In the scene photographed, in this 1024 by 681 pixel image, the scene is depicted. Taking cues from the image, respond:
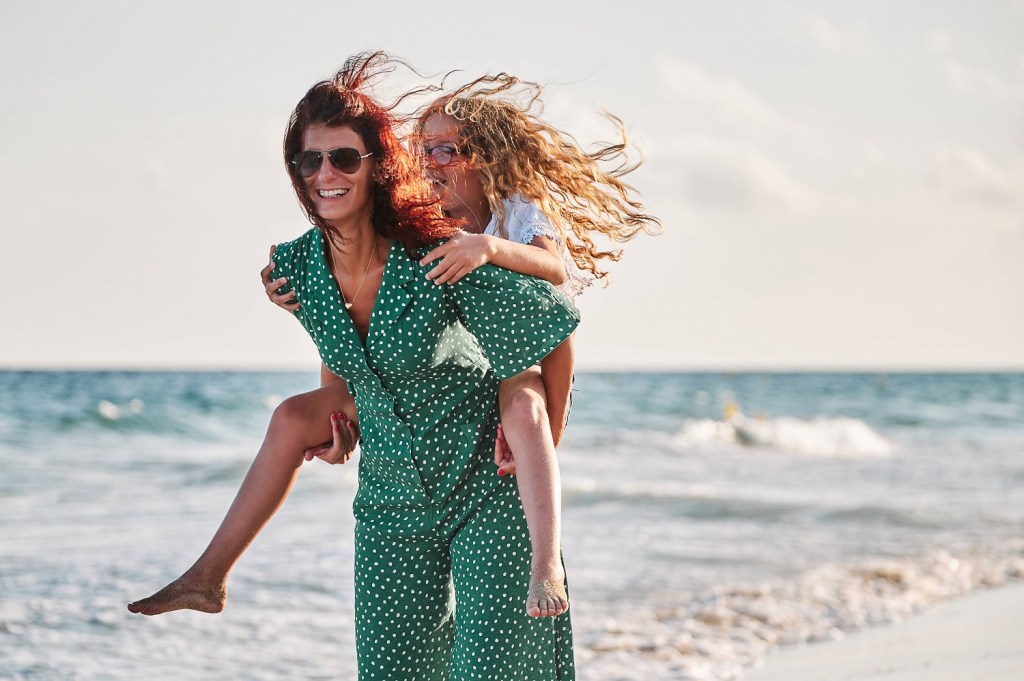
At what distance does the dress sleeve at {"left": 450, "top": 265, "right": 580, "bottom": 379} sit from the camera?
2635 mm

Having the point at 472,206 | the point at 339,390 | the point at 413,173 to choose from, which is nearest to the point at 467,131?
the point at 472,206

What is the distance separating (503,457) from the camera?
272cm

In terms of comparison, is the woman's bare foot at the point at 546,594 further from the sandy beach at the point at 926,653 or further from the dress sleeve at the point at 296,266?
the sandy beach at the point at 926,653

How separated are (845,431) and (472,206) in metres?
20.6

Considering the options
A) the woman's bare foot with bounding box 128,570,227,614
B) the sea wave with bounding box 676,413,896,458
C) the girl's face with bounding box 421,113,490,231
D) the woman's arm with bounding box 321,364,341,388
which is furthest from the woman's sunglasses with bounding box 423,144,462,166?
the sea wave with bounding box 676,413,896,458

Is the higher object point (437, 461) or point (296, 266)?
point (296, 266)

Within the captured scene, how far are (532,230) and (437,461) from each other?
0.65 meters

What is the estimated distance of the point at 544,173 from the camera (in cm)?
321

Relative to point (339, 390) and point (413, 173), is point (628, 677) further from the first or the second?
point (413, 173)

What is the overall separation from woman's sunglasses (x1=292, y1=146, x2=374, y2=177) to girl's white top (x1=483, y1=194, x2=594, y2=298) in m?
0.44

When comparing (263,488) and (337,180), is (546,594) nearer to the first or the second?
(263,488)

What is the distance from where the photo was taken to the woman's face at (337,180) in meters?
2.61

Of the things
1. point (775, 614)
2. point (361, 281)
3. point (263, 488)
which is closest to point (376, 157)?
point (361, 281)

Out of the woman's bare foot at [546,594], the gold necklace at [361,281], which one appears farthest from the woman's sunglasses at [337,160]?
the woman's bare foot at [546,594]
